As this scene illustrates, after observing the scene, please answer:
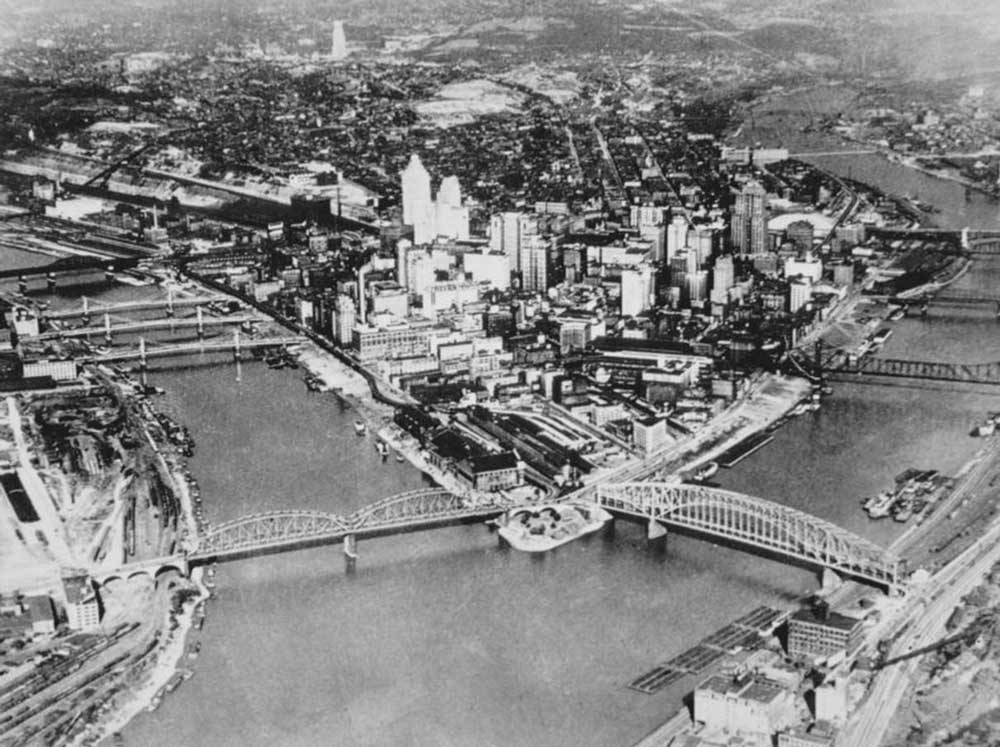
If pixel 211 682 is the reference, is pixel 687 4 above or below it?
above

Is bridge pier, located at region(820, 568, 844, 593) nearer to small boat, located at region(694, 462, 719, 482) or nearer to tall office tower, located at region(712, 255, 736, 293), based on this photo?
small boat, located at region(694, 462, 719, 482)

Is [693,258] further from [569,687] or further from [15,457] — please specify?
[569,687]

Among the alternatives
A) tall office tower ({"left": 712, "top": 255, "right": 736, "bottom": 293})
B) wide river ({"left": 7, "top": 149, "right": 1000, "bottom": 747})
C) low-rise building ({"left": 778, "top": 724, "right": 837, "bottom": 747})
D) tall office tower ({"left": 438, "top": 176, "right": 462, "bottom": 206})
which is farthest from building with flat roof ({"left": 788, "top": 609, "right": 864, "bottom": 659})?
tall office tower ({"left": 438, "top": 176, "right": 462, "bottom": 206})

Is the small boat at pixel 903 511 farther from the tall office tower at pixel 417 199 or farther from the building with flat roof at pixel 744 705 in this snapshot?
the tall office tower at pixel 417 199

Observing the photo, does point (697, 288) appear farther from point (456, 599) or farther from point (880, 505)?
point (456, 599)

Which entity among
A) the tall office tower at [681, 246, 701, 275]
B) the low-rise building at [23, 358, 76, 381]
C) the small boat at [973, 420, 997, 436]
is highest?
the tall office tower at [681, 246, 701, 275]

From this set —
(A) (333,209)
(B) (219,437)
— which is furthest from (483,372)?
(A) (333,209)

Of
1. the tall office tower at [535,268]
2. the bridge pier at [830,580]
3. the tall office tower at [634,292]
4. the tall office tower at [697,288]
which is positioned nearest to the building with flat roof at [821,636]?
the bridge pier at [830,580]
